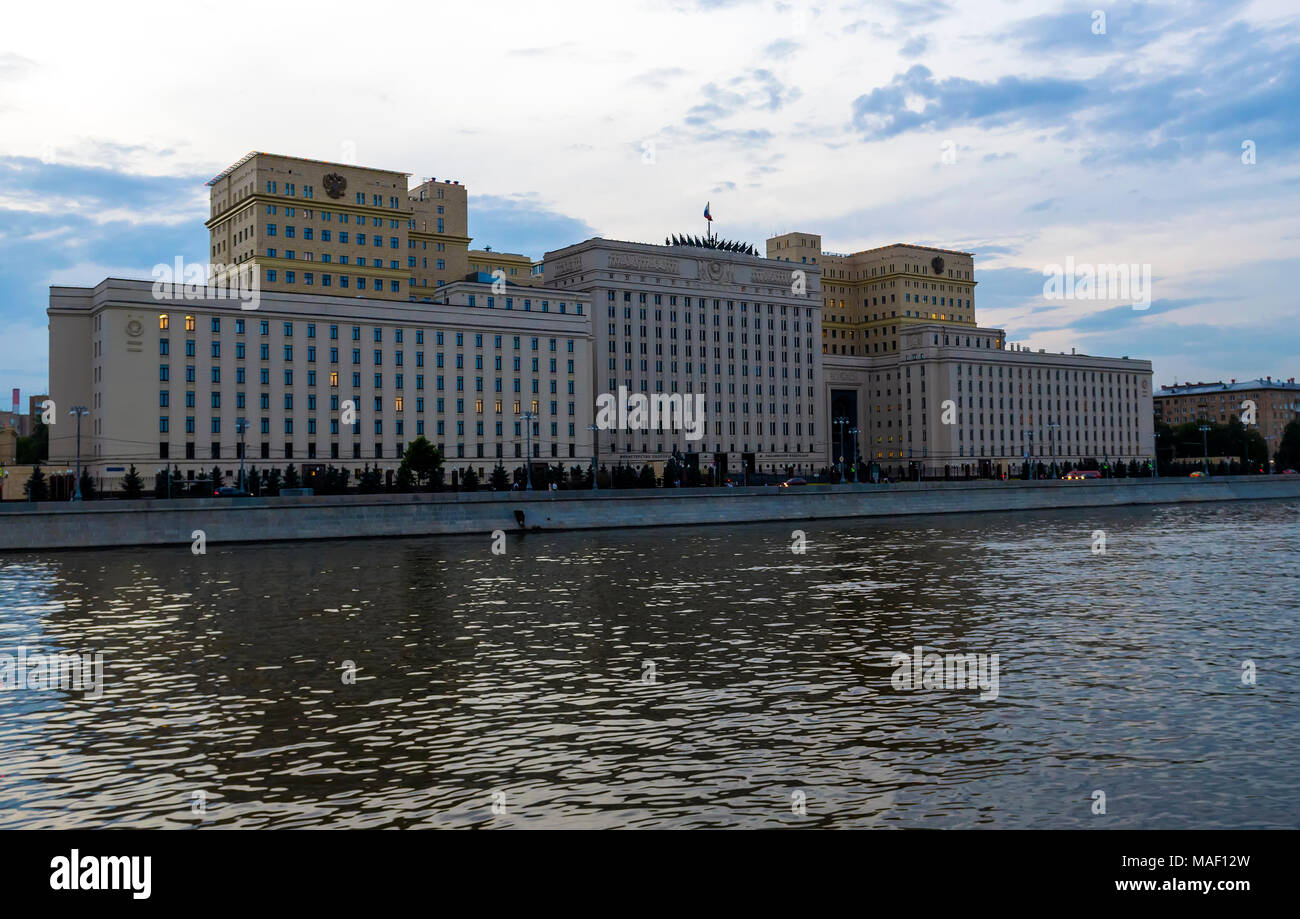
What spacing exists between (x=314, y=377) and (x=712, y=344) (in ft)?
224

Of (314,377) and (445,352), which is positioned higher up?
(445,352)

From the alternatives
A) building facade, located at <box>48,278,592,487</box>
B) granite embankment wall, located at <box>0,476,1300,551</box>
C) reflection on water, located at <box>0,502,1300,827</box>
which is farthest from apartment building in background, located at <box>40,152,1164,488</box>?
reflection on water, located at <box>0,502,1300,827</box>

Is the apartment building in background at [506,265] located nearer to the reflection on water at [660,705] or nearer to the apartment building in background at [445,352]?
the apartment building in background at [445,352]

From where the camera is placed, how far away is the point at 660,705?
20.1 metres

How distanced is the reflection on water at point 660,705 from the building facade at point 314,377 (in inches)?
2768

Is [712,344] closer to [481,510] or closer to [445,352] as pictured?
[445,352]

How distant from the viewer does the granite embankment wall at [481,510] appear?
6512 cm

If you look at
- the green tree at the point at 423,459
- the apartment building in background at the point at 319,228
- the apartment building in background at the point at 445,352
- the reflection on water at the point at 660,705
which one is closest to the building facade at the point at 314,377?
the apartment building in background at the point at 445,352

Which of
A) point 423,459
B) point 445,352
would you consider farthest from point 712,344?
point 423,459

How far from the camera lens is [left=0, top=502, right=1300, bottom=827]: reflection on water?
13.9m

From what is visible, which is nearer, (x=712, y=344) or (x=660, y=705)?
(x=660, y=705)

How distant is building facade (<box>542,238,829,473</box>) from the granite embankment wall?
2115 inches

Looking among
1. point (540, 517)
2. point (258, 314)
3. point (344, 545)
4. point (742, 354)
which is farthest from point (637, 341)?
point (344, 545)
